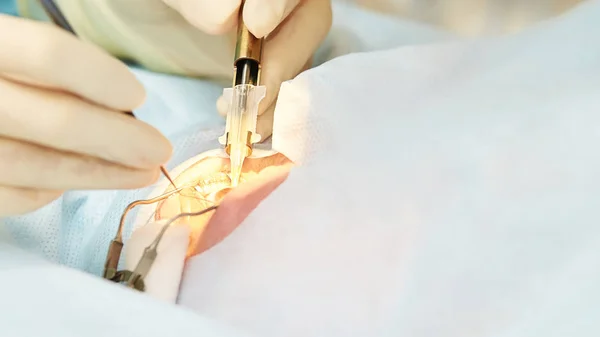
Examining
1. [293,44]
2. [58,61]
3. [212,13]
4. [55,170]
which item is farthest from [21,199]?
[293,44]

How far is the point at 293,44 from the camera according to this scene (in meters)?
0.87

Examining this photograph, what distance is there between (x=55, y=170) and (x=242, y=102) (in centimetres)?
22

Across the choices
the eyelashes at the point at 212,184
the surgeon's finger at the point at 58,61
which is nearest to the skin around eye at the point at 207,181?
the eyelashes at the point at 212,184

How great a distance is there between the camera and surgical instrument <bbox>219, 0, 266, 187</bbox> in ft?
2.41

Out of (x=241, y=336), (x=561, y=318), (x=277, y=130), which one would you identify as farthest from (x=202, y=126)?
(x=561, y=318)

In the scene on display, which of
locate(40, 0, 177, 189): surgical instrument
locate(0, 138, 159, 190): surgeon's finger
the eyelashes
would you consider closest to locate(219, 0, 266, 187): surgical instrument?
the eyelashes

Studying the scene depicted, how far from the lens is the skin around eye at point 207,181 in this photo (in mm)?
754

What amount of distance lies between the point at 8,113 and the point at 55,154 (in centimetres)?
6

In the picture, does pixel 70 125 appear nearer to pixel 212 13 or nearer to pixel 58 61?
pixel 58 61

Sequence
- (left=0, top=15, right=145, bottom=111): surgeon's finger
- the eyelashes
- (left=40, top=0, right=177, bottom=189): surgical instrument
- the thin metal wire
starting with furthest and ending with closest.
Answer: (left=40, top=0, right=177, bottom=189): surgical instrument < the eyelashes < the thin metal wire < (left=0, top=15, right=145, bottom=111): surgeon's finger

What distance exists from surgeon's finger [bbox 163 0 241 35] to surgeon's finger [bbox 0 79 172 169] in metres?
0.20

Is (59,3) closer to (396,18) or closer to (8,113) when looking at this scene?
(8,113)

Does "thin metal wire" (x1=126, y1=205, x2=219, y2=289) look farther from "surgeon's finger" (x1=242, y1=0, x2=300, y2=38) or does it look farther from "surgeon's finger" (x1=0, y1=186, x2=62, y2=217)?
"surgeon's finger" (x1=242, y1=0, x2=300, y2=38)

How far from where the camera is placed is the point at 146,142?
0.61 meters
